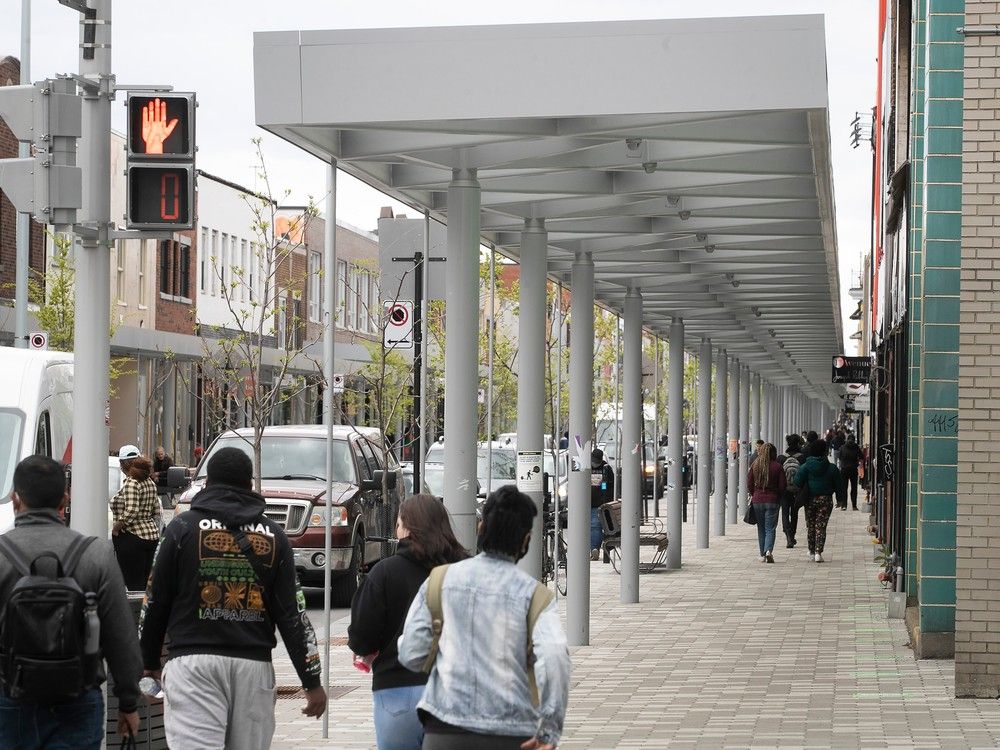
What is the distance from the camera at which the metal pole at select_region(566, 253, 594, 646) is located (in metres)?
15.6

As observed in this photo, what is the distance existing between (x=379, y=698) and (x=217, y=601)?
27.9 inches

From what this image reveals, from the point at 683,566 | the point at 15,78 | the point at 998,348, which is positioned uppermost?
the point at 15,78

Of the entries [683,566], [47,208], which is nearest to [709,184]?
[47,208]

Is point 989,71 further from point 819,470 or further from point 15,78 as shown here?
point 15,78

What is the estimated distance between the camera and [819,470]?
84.4 feet

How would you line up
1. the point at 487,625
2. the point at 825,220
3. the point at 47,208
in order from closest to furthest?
the point at 487,625
the point at 47,208
the point at 825,220

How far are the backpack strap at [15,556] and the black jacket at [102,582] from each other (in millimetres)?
13

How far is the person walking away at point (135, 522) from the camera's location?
1622 cm

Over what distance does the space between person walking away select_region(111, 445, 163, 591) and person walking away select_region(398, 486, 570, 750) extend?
1094cm

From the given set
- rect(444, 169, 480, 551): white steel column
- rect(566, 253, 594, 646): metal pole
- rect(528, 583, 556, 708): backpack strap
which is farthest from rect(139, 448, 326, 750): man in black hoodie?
rect(566, 253, 594, 646): metal pole

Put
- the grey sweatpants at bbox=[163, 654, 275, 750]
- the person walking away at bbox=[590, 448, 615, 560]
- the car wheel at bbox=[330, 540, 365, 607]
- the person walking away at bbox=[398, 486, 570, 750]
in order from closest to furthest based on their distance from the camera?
1. the person walking away at bbox=[398, 486, 570, 750]
2. the grey sweatpants at bbox=[163, 654, 275, 750]
3. the car wheel at bbox=[330, 540, 365, 607]
4. the person walking away at bbox=[590, 448, 615, 560]

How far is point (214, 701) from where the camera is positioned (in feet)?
21.7

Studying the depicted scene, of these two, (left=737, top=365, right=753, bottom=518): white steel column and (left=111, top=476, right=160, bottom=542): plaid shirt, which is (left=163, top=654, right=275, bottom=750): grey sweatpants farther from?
(left=737, top=365, right=753, bottom=518): white steel column

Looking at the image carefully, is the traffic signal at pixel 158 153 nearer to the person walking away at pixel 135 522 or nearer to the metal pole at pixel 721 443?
the person walking away at pixel 135 522
